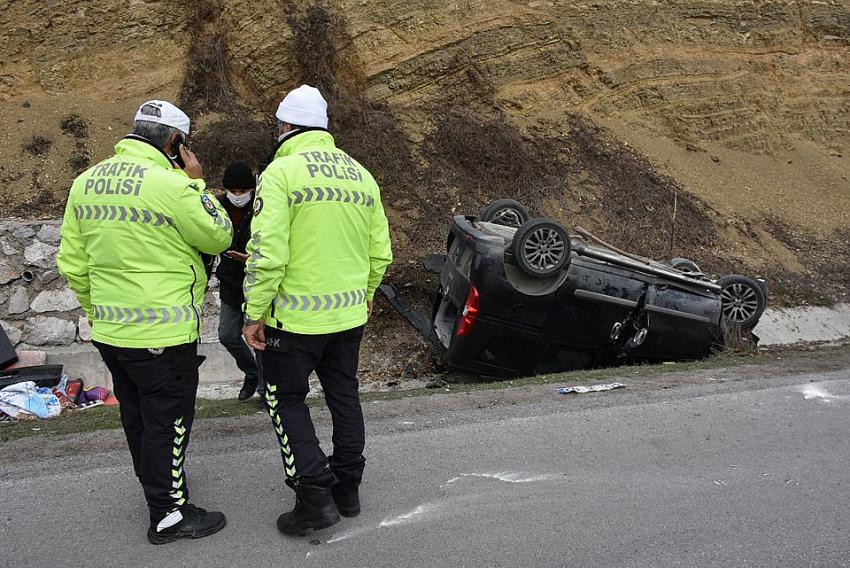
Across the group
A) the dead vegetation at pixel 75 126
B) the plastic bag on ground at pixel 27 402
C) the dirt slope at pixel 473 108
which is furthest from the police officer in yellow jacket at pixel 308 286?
the dead vegetation at pixel 75 126

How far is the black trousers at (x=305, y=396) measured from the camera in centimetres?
315

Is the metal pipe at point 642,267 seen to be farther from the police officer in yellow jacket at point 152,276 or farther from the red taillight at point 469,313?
the police officer in yellow jacket at point 152,276

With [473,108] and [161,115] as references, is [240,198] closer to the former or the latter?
[161,115]

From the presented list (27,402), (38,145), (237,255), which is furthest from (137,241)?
(38,145)

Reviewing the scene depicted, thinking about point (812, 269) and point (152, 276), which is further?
point (812, 269)

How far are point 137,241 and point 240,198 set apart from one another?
6.53 feet

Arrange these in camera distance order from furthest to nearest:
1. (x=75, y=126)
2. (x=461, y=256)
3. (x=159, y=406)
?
(x=75, y=126) → (x=461, y=256) → (x=159, y=406)

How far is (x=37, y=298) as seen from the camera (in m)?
7.63

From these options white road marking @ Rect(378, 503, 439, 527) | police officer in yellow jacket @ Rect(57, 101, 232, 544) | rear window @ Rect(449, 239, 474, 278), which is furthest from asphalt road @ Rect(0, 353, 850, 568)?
rear window @ Rect(449, 239, 474, 278)

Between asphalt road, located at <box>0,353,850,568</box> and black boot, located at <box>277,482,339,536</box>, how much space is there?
0.07 meters

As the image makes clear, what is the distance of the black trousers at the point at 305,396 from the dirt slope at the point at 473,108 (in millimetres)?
5203

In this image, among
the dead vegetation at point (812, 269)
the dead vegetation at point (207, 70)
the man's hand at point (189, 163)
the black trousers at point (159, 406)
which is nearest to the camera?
the black trousers at point (159, 406)

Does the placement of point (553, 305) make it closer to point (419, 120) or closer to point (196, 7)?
point (419, 120)

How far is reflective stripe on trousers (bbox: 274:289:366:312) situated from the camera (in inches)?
122
